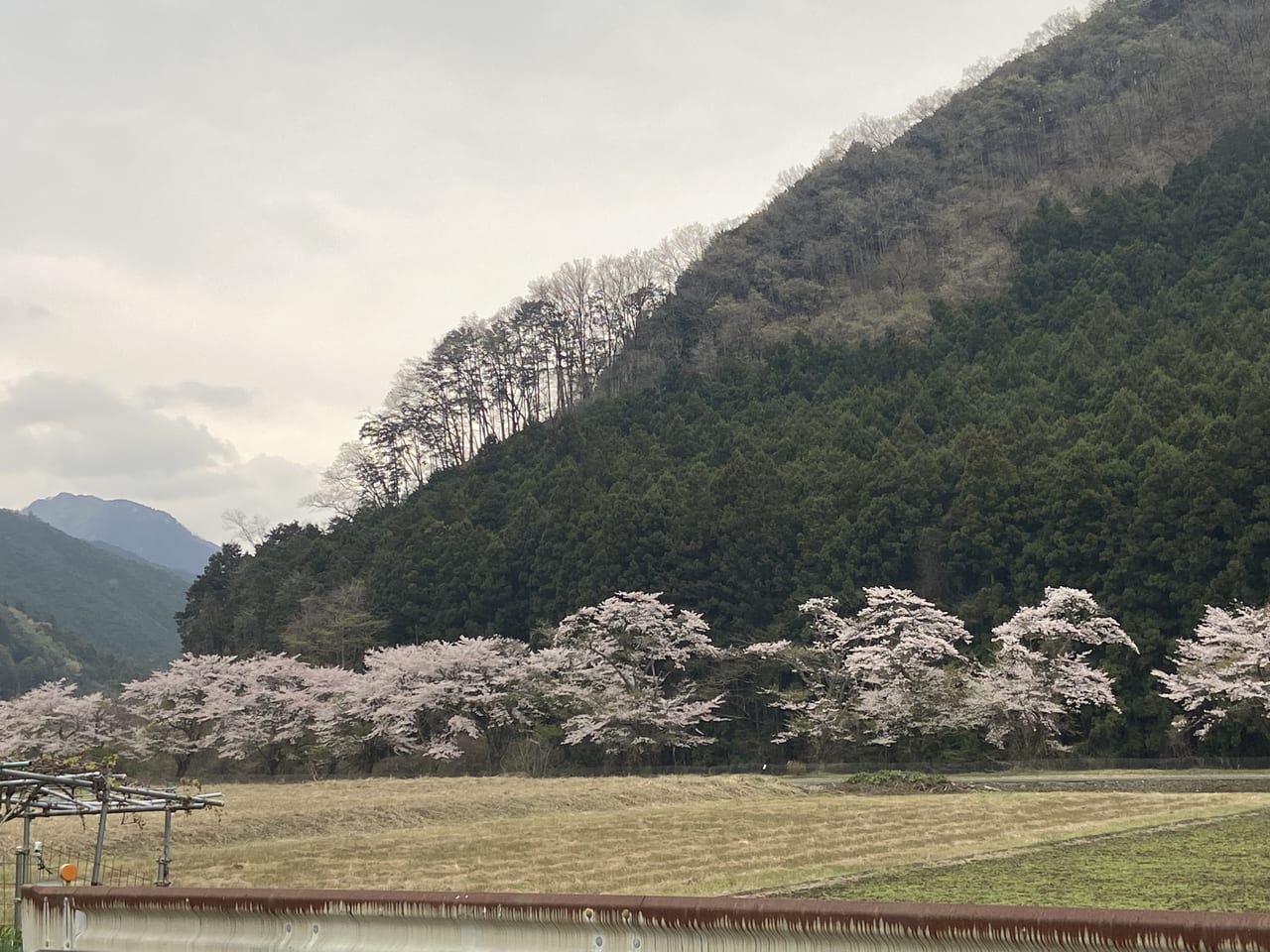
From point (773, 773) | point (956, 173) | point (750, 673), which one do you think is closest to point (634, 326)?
point (956, 173)

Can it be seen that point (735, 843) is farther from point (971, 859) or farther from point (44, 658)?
point (44, 658)

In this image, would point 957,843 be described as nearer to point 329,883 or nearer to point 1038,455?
point 329,883

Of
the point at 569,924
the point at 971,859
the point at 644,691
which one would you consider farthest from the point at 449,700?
the point at 569,924

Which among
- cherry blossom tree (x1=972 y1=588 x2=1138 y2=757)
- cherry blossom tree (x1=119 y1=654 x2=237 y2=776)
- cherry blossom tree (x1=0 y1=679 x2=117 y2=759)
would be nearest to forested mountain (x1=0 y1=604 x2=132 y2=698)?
cherry blossom tree (x1=0 y1=679 x2=117 y2=759)

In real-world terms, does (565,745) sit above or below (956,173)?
below

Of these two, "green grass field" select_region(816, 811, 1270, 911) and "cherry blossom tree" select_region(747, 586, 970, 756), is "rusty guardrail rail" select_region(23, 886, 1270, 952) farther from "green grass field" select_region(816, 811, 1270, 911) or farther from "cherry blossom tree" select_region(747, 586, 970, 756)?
"cherry blossom tree" select_region(747, 586, 970, 756)

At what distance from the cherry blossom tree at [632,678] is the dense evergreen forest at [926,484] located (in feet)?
8.75

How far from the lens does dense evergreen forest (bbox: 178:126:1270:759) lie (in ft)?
127

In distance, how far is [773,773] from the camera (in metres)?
39.5

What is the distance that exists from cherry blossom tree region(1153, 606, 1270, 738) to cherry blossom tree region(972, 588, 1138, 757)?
2150 millimetres

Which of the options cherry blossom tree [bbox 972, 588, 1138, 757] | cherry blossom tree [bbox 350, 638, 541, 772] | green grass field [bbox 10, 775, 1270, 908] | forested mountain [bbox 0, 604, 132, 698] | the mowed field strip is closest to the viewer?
green grass field [bbox 10, 775, 1270, 908]

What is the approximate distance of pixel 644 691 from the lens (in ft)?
139

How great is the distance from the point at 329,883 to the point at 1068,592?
28134 mm

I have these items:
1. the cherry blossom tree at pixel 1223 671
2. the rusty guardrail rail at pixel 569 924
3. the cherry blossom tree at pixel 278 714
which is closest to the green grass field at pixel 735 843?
the cherry blossom tree at pixel 1223 671
